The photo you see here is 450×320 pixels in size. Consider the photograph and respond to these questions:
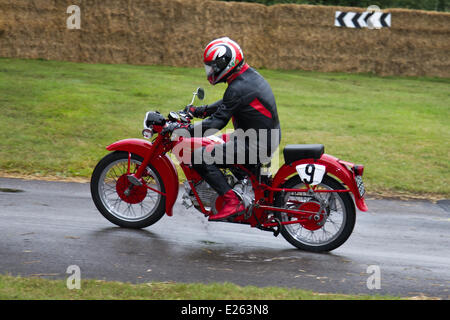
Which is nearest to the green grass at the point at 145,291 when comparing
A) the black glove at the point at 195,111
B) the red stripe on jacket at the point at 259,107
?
the red stripe on jacket at the point at 259,107

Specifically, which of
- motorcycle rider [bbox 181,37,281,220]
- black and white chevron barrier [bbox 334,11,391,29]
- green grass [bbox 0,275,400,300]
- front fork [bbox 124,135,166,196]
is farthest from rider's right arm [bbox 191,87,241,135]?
black and white chevron barrier [bbox 334,11,391,29]

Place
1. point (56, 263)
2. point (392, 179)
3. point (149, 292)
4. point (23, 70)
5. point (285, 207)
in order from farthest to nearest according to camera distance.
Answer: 1. point (23, 70)
2. point (392, 179)
3. point (285, 207)
4. point (56, 263)
5. point (149, 292)

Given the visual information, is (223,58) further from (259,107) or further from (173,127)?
(173,127)

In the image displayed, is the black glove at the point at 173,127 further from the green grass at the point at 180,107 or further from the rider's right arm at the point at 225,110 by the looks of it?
the green grass at the point at 180,107

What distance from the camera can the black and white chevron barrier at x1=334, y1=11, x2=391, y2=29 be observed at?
22.1 metres

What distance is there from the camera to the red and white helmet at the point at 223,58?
6.26m

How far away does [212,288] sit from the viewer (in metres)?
5.11

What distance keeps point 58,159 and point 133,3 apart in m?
11.7

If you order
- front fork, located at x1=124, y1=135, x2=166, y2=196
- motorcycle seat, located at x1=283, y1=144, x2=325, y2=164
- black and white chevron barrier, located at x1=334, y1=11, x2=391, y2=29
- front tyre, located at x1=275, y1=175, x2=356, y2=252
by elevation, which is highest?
black and white chevron barrier, located at x1=334, y1=11, x2=391, y2=29

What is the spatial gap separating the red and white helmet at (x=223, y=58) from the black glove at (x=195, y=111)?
61cm

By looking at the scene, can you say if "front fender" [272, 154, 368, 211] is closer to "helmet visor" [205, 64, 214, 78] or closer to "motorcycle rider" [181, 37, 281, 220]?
"motorcycle rider" [181, 37, 281, 220]
